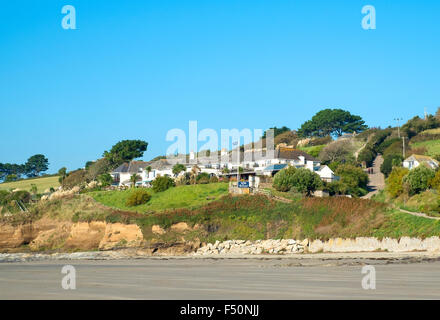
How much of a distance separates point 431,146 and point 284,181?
41.1m

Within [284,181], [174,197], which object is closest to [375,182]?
[284,181]

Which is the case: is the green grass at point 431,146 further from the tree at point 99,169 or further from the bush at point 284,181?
the tree at point 99,169

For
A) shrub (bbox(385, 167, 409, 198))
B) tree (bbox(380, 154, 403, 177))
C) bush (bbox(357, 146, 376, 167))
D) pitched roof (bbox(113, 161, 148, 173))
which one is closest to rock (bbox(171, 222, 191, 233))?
shrub (bbox(385, 167, 409, 198))

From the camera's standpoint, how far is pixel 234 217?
54.2 metres

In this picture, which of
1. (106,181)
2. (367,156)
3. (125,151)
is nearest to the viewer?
(106,181)

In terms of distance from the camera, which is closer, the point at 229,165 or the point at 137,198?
the point at 137,198

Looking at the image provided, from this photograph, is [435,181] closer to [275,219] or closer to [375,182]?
[275,219]

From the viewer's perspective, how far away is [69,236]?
60.4m

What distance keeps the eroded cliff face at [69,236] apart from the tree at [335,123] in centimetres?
8548

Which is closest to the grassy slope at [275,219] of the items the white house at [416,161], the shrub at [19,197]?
the shrub at [19,197]

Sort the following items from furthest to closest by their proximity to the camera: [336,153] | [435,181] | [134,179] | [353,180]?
[336,153], [134,179], [353,180], [435,181]

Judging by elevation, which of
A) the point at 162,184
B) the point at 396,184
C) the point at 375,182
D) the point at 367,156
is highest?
the point at 367,156

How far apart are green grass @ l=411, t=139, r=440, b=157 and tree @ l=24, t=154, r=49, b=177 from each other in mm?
106000

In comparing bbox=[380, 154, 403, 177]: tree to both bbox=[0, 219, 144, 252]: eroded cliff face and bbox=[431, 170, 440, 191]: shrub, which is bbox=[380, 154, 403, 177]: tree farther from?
bbox=[0, 219, 144, 252]: eroded cliff face
